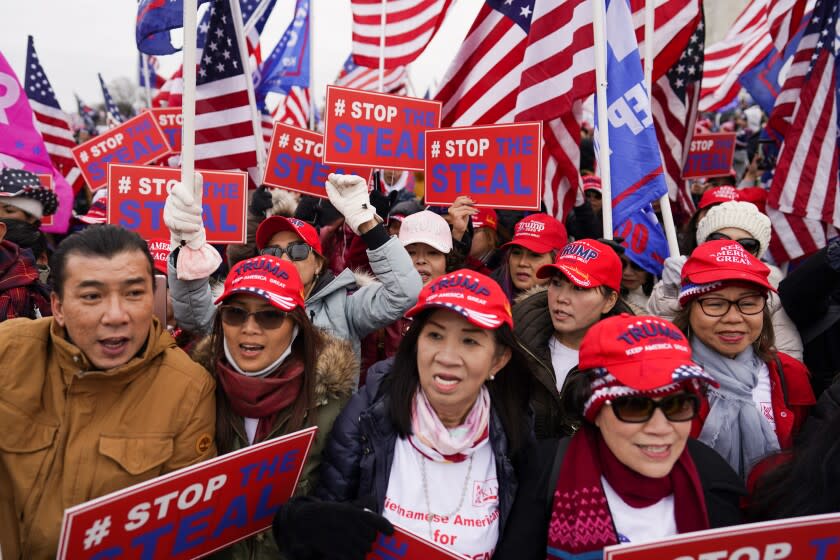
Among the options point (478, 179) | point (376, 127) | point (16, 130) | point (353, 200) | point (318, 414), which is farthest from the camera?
point (16, 130)

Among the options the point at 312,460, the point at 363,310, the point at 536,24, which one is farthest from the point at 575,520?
the point at 536,24

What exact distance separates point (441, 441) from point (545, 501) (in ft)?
1.42

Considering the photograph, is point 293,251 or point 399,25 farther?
point 399,25

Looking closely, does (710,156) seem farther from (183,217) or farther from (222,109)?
(183,217)

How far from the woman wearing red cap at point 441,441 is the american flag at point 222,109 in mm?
4824

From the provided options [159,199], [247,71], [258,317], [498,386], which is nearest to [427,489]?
[498,386]

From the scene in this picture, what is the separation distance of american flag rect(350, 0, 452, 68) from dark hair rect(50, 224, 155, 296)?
6.77 metres

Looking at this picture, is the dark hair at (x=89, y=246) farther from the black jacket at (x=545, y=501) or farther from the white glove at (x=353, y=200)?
the black jacket at (x=545, y=501)

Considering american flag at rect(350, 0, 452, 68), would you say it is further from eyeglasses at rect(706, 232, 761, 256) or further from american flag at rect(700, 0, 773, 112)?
eyeglasses at rect(706, 232, 761, 256)

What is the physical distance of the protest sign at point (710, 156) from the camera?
8.77 metres

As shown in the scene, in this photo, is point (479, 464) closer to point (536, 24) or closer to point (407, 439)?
point (407, 439)

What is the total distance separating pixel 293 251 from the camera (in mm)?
4094

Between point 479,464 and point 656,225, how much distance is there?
3.24 m

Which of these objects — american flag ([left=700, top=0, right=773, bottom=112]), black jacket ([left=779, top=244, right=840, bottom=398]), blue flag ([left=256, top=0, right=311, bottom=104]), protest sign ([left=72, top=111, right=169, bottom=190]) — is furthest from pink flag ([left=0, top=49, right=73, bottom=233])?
american flag ([left=700, top=0, right=773, bottom=112])
